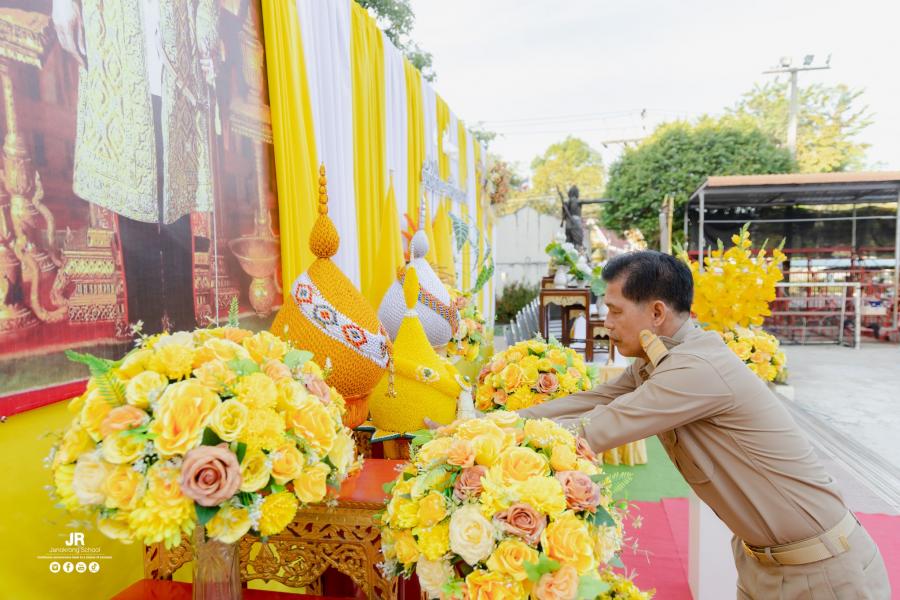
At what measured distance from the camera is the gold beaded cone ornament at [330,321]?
61.1 inches

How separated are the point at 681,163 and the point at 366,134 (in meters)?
12.1

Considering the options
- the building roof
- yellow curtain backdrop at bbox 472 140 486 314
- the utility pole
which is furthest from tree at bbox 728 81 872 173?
yellow curtain backdrop at bbox 472 140 486 314

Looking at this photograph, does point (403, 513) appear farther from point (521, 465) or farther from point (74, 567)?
point (74, 567)

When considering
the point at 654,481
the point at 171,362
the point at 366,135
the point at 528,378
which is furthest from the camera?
the point at 654,481

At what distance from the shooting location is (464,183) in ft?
21.9

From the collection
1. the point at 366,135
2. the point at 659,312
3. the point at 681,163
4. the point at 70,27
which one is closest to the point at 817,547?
the point at 659,312

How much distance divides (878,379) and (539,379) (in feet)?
23.1

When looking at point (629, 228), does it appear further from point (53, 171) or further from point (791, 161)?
point (53, 171)

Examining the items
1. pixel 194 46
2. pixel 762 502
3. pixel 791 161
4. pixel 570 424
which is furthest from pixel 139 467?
pixel 791 161

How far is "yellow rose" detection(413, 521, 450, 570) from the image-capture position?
0.93m

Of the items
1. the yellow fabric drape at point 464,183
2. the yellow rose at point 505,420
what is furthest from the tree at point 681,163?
the yellow rose at point 505,420

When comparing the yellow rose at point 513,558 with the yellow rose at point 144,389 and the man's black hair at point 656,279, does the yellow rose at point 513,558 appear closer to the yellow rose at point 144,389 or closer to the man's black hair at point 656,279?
the yellow rose at point 144,389

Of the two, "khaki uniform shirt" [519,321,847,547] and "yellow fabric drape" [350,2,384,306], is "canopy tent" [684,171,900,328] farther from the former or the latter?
"khaki uniform shirt" [519,321,847,547]

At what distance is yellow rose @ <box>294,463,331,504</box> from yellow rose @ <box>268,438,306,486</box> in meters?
0.02
